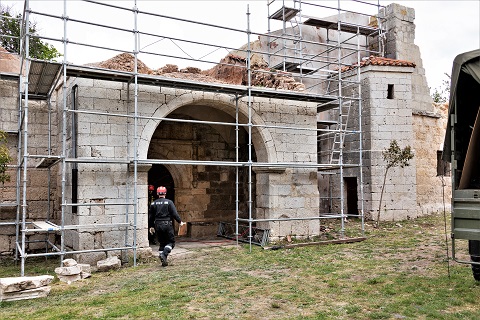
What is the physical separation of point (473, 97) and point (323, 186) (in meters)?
9.54

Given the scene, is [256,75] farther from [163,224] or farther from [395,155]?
[163,224]

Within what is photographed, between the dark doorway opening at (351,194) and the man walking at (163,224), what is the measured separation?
27.2ft

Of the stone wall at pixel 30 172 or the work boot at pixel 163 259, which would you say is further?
the stone wall at pixel 30 172

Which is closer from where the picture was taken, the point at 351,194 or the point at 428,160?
the point at 351,194

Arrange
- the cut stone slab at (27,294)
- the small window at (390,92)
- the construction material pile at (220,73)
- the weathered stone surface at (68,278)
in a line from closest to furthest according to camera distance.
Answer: the cut stone slab at (27,294) → the weathered stone surface at (68,278) → the construction material pile at (220,73) → the small window at (390,92)

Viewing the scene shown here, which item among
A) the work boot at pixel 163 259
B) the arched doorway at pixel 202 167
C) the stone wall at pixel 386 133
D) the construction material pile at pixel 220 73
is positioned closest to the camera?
the work boot at pixel 163 259

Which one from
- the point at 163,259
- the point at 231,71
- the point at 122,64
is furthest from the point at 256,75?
the point at 163,259

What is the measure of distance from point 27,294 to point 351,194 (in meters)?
11.2

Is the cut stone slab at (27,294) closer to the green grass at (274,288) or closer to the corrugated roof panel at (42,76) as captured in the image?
the green grass at (274,288)

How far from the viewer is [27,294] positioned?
18.9 feet

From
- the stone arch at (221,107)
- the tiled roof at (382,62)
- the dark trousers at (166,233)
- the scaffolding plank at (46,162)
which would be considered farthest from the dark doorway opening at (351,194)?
the scaffolding plank at (46,162)

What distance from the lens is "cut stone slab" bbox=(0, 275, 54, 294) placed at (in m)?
5.62

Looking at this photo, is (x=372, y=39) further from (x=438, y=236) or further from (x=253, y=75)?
(x=438, y=236)

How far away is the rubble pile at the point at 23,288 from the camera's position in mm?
5621
